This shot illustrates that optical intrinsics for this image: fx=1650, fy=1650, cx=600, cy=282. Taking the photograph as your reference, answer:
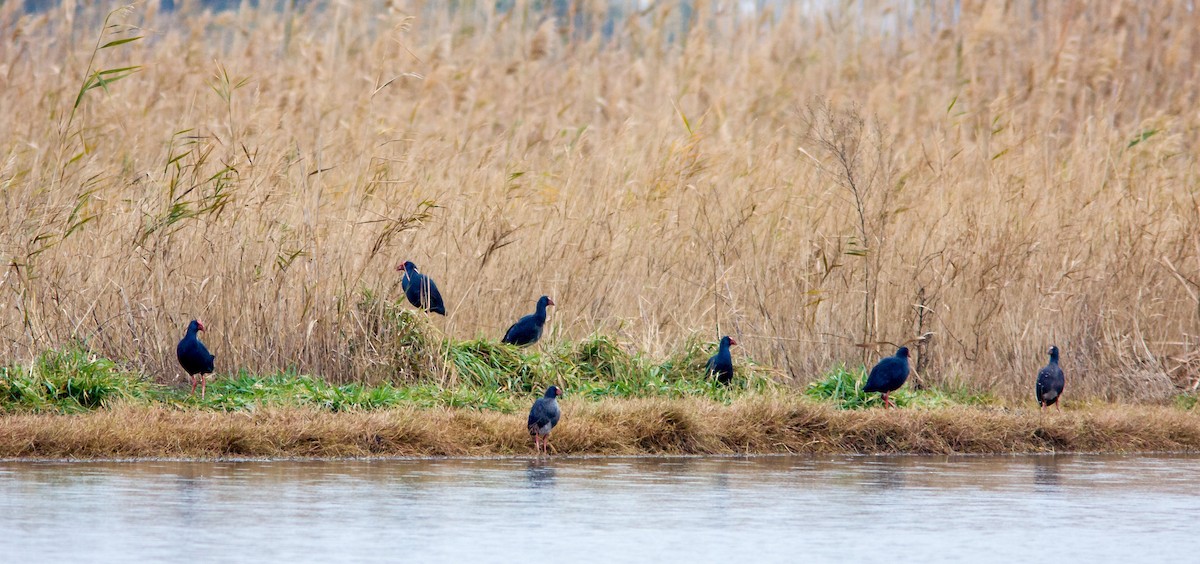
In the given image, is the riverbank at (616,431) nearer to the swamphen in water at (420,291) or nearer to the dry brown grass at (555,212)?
the dry brown grass at (555,212)

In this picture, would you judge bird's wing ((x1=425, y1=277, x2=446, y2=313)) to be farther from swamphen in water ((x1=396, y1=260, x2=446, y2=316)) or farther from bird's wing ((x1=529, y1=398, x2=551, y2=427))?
bird's wing ((x1=529, y1=398, x2=551, y2=427))

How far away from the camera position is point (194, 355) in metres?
10.9

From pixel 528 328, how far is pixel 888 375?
2633mm

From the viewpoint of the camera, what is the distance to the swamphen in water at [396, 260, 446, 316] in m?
12.1

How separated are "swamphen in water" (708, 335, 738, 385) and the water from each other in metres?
1.79

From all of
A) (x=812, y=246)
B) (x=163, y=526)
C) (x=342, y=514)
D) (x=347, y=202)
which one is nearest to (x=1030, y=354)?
(x=812, y=246)

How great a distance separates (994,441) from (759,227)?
3.54 m

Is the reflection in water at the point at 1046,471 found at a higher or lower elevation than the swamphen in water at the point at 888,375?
lower

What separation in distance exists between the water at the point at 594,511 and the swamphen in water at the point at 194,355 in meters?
1.69

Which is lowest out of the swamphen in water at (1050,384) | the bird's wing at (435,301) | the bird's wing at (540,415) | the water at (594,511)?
the water at (594,511)

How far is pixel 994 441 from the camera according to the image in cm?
1106

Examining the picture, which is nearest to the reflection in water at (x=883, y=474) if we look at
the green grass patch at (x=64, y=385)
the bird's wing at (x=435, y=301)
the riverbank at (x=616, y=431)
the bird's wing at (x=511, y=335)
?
the riverbank at (x=616, y=431)

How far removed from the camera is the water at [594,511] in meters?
6.79

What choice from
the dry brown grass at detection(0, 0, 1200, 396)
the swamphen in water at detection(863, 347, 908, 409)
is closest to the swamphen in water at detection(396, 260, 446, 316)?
the dry brown grass at detection(0, 0, 1200, 396)
